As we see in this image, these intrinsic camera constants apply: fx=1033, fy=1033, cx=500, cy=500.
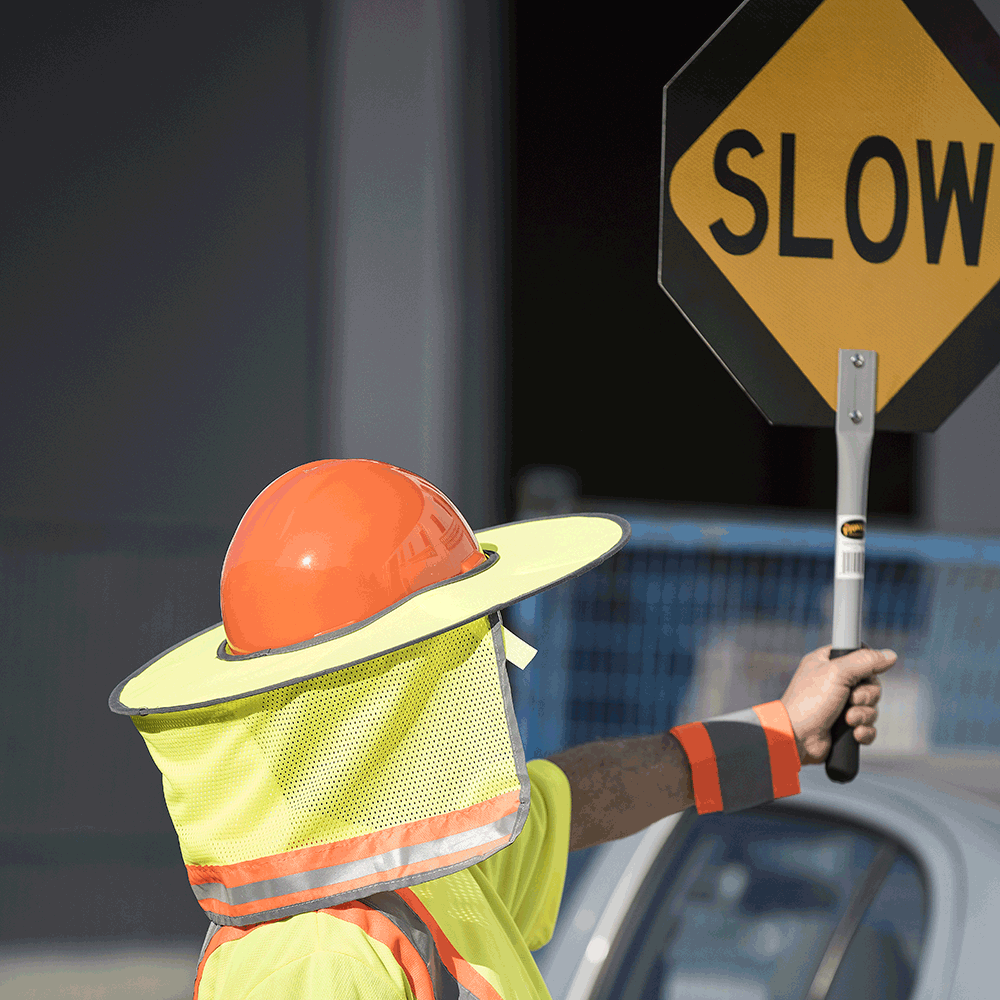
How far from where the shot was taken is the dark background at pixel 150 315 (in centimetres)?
440

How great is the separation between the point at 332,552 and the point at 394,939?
31cm

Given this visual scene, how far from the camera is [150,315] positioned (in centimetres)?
506

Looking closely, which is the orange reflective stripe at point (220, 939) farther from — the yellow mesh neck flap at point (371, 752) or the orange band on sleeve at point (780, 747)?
the orange band on sleeve at point (780, 747)

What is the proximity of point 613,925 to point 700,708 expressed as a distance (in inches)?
115

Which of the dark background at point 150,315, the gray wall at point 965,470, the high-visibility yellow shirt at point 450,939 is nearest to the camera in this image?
the high-visibility yellow shirt at point 450,939

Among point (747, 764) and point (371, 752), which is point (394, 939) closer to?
point (371, 752)

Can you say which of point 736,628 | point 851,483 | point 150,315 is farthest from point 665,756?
point 150,315

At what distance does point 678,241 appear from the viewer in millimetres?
1281

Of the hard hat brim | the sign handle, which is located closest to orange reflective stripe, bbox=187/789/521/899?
the hard hat brim

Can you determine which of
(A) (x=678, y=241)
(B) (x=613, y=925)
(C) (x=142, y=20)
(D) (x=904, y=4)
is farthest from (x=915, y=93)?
(C) (x=142, y=20)

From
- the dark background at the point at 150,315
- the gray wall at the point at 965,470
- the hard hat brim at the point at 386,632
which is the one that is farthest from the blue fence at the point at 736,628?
the hard hat brim at the point at 386,632

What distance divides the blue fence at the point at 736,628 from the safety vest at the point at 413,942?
3.60 metres

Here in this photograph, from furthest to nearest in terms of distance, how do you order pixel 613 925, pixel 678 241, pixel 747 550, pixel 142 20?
pixel 142 20, pixel 747 550, pixel 613 925, pixel 678 241

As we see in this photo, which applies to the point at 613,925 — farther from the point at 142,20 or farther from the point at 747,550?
the point at 142,20
